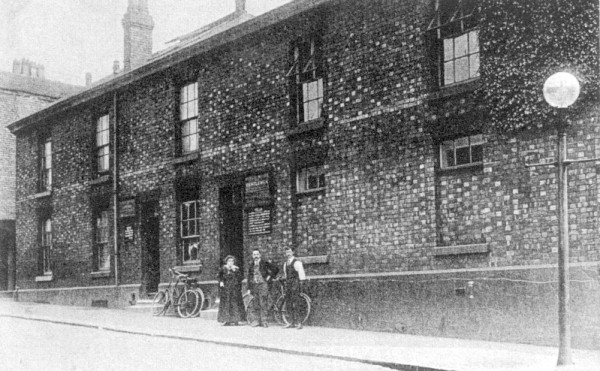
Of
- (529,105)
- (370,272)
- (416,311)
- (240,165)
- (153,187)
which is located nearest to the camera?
(529,105)

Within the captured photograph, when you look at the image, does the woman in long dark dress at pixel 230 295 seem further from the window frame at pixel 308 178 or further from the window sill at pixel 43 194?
the window sill at pixel 43 194

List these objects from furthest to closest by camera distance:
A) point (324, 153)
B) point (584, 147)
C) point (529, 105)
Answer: point (324, 153)
point (529, 105)
point (584, 147)

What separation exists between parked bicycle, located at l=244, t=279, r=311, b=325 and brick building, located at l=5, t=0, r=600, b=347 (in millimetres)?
274

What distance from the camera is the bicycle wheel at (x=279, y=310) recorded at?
16.1m

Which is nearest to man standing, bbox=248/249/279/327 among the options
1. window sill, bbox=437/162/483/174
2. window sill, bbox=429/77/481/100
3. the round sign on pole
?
window sill, bbox=437/162/483/174

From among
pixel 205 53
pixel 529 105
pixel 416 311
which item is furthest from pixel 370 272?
pixel 205 53

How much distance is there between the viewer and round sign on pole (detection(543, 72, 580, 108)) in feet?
30.1

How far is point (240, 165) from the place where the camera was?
1812cm

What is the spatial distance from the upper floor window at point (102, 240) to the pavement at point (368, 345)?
17.2 feet

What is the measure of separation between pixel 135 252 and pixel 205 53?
6431 mm

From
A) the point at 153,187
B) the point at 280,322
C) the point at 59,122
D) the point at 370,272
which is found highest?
the point at 59,122

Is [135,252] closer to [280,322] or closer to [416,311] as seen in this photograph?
[280,322]

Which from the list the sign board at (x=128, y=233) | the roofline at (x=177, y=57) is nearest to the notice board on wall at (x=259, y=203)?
the roofline at (x=177, y=57)

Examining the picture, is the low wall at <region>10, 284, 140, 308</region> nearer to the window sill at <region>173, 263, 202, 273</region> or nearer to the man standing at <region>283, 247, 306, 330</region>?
the window sill at <region>173, 263, 202, 273</region>
